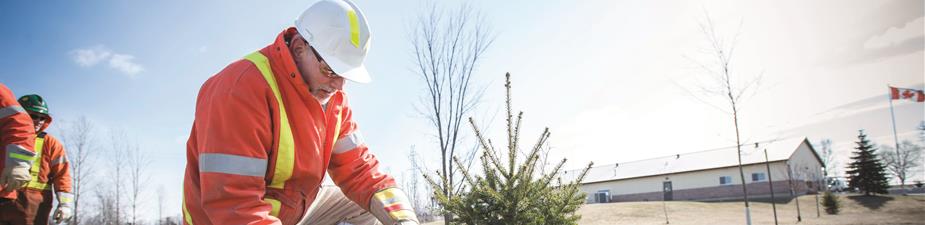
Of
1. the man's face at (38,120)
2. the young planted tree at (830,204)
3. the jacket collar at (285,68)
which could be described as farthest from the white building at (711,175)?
the jacket collar at (285,68)

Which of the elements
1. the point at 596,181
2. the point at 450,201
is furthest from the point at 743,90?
the point at 596,181

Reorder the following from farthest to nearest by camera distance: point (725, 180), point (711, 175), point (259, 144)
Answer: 1. point (711, 175)
2. point (725, 180)
3. point (259, 144)

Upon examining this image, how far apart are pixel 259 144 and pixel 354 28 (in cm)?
63

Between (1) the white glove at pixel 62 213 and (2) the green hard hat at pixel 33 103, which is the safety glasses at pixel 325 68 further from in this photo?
(1) the white glove at pixel 62 213

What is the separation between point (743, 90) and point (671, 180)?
117 ft

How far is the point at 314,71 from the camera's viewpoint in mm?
2184

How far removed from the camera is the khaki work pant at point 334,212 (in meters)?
2.46

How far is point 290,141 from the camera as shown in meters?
2.09

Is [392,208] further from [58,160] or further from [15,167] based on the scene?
[58,160]

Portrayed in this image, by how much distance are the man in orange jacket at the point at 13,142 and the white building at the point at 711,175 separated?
36.5 metres

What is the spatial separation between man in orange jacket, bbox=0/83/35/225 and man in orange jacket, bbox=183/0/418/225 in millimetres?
3235

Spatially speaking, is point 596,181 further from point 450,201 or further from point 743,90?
point 450,201

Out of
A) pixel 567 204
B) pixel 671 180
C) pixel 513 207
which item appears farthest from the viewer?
pixel 671 180

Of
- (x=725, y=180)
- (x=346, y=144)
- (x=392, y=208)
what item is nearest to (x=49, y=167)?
(x=346, y=144)
